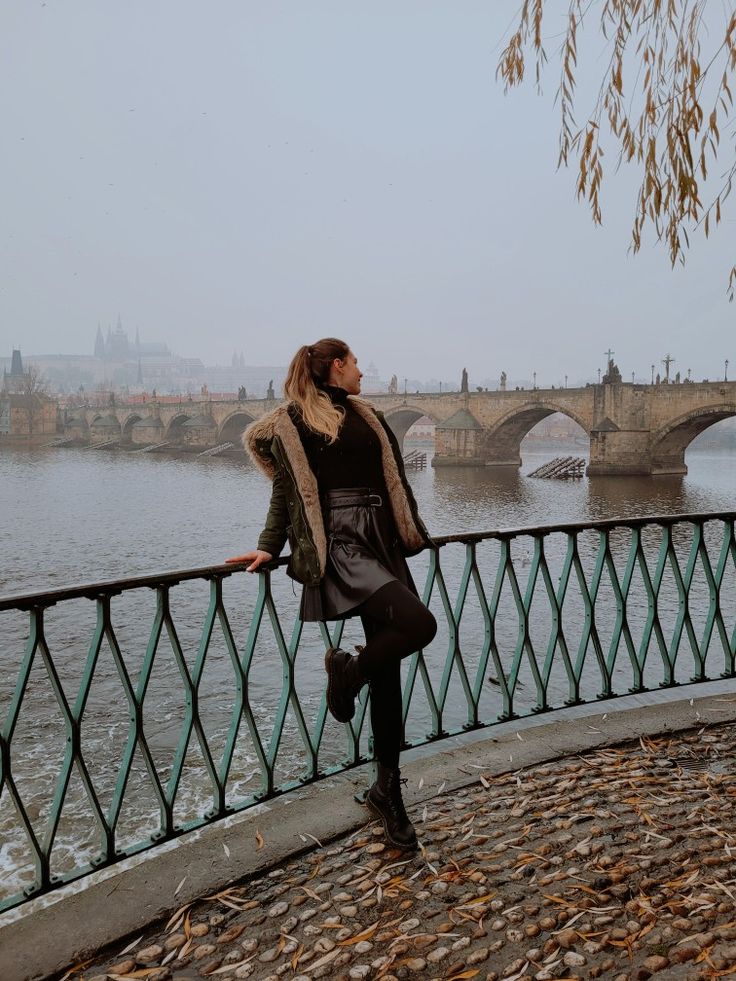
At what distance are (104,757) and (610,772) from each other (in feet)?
15.9

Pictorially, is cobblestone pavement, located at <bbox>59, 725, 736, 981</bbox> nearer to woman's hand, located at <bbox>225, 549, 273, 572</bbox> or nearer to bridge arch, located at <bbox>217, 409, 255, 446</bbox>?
woman's hand, located at <bbox>225, 549, 273, 572</bbox>

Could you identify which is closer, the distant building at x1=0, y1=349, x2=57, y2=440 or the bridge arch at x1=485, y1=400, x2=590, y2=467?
the bridge arch at x1=485, y1=400, x2=590, y2=467

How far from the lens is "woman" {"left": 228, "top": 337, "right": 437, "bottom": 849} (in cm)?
245

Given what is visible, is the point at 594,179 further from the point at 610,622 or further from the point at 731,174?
the point at 610,622

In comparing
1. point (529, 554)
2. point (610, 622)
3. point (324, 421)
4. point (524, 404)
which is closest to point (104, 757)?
point (324, 421)

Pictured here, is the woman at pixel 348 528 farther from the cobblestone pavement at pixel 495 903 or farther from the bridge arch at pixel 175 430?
the bridge arch at pixel 175 430

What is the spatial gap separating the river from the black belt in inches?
33.8

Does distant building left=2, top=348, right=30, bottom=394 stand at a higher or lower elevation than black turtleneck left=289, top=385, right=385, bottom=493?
higher

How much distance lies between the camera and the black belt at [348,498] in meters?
2.55

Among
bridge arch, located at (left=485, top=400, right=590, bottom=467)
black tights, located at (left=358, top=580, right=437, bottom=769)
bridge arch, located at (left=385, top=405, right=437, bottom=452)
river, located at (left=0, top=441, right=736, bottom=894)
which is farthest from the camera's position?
bridge arch, located at (left=385, top=405, right=437, bottom=452)

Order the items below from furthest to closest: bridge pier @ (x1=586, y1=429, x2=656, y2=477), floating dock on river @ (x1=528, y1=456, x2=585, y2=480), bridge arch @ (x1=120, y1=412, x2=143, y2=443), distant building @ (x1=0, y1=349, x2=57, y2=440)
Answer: distant building @ (x1=0, y1=349, x2=57, y2=440), bridge arch @ (x1=120, y1=412, x2=143, y2=443), floating dock on river @ (x1=528, y1=456, x2=585, y2=480), bridge pier @ (x1=586, y1=429, x2=656, y2=477)

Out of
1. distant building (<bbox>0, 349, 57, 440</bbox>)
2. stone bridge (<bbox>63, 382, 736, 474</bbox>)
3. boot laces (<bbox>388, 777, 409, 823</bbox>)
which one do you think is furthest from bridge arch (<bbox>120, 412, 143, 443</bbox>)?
boot laces (<bbox>388, 777, 409, 823</bbox>)

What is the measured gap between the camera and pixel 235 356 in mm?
170250

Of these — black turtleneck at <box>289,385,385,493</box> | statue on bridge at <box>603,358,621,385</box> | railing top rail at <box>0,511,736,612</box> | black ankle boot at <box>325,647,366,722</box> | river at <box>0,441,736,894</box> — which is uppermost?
statue on bridge at <box>603,358,621,385</box>
